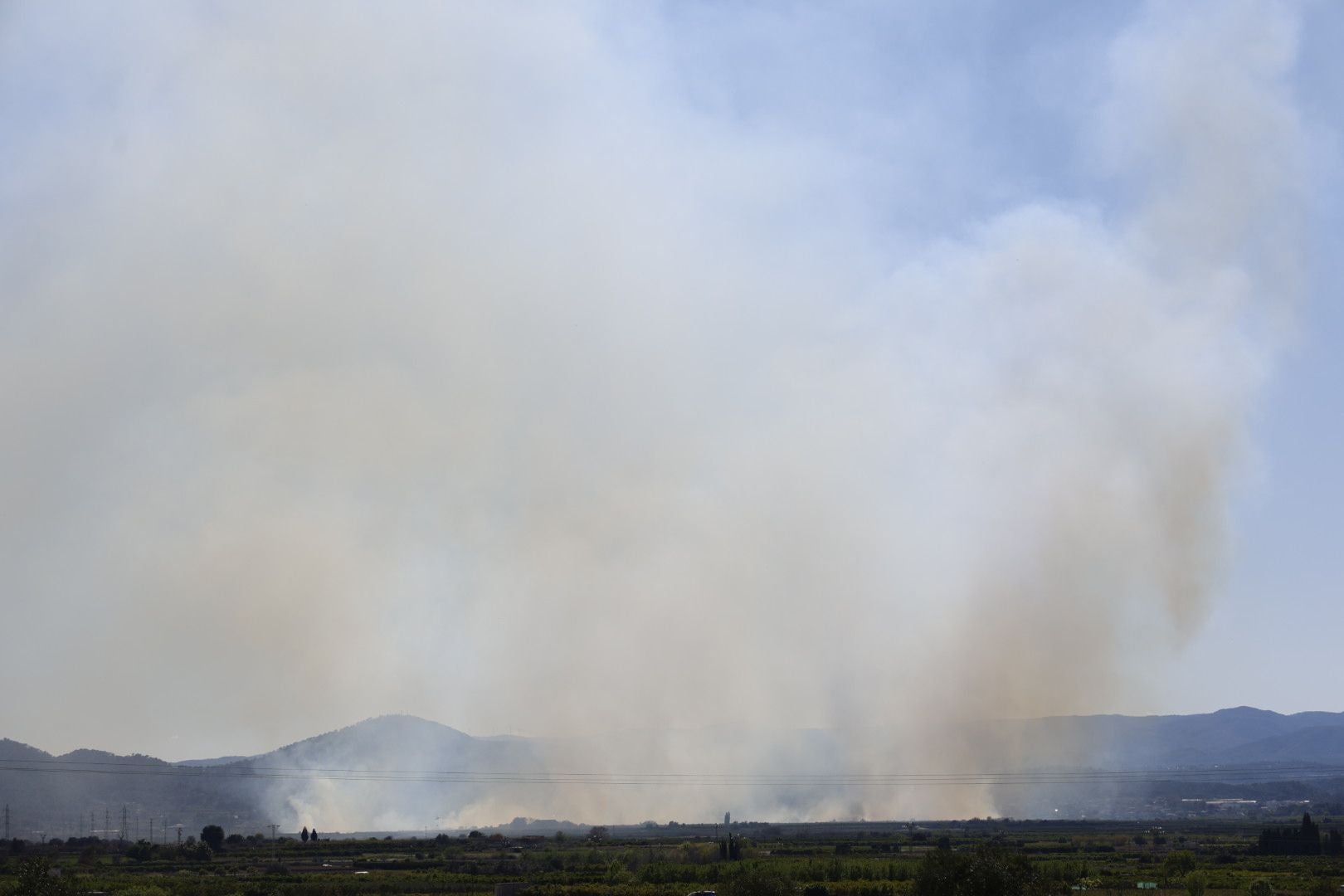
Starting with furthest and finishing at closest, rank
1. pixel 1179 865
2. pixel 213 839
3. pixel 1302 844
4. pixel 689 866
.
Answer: pixel 213 839 < pixel 1302 844 < pixel 689 866 < pixel 1179 865

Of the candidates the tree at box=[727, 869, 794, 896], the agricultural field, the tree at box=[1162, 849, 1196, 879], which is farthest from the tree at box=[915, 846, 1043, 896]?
the tree at box=[1162, 849, 1196, 879]

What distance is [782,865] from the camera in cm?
12550

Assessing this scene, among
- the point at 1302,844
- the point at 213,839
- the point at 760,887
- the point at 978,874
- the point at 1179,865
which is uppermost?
the point at 978,874

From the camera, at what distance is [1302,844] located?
150625 mm

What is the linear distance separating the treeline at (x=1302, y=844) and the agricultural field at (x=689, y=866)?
1.70 feet

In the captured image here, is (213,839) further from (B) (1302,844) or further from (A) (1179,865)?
(B) (1302,844)

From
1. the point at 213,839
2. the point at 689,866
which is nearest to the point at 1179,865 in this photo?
the point at 689,866

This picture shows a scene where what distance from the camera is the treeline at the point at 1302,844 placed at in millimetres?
147188

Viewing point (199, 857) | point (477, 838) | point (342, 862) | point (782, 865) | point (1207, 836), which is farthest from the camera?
point (477, 838)

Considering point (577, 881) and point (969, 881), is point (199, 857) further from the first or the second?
point (969, 881)

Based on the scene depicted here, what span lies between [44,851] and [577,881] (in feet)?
264

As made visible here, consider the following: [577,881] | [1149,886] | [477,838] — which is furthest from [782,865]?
[477,838]

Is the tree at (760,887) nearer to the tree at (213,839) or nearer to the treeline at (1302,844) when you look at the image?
the treeline at (1302,844)

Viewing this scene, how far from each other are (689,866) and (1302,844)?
76014mm
